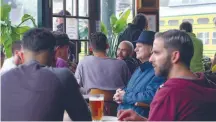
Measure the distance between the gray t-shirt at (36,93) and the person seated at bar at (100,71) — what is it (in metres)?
1.83

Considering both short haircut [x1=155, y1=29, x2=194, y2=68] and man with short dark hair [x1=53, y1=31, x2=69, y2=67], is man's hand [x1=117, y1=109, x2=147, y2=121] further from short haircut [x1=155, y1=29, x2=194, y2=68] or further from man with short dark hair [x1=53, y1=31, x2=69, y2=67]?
man with short dark hair [x1=53, y1=31, x2=69, y2=67]

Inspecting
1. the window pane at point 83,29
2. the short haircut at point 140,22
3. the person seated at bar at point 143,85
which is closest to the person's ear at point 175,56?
the person seated at bar at point 143,85

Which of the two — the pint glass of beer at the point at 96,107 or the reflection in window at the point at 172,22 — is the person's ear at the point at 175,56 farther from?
the reflection in window at the point at 172,22

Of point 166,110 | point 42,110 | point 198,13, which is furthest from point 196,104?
point 198,13

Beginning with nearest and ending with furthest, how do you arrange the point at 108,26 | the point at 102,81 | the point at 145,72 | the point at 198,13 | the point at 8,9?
the point at 145,72 → the point at 102,81 → the point at 8,9 → the point at 108,26 → the point at 198,13

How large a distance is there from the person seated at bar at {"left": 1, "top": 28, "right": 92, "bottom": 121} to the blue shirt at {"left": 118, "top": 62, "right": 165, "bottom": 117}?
0.89 meters

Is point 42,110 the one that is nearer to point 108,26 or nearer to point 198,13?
point 108,26

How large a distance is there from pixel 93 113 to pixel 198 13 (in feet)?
20.1

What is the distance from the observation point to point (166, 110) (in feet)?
6.72

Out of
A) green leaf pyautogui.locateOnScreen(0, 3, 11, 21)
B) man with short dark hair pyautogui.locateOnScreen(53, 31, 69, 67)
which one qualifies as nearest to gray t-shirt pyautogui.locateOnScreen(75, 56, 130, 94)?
man with short dark hair pyautogui.locateOnScreen(53, 31, 69, 67)

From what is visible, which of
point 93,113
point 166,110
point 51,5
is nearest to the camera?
point 166,110

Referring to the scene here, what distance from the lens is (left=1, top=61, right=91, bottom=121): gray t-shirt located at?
213cm

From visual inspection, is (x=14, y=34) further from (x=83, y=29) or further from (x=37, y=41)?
(x=37, y=41)

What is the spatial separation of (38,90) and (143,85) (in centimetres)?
119
